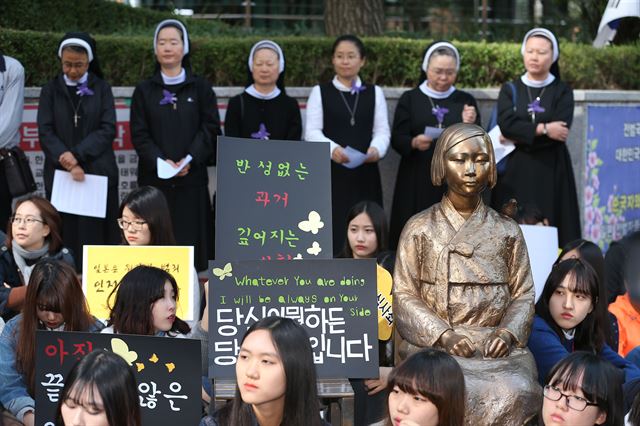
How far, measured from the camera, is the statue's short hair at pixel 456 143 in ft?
20.5

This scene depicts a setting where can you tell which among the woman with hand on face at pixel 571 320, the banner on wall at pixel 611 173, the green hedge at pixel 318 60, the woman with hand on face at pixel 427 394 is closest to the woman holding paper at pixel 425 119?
the green hedge at pixel 318 60

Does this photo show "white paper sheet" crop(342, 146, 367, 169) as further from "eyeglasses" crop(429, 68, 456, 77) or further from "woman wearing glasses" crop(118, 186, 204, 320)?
"woman wearing glasses" crop(118, 186, 204, 320)

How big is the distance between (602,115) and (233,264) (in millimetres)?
6699

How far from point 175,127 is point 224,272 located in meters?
3.98

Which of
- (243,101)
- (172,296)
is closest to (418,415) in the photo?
(172,296)

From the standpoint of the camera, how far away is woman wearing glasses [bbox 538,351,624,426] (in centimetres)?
534

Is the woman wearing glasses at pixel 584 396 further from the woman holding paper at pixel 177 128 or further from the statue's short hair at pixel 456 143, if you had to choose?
the woman holding paper at pixel 177 128

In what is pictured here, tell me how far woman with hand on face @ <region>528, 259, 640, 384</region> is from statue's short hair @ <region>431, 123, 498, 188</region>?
94 cm

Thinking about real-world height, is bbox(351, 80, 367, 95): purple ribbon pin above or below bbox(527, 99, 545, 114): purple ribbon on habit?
above

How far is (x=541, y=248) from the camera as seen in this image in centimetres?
819

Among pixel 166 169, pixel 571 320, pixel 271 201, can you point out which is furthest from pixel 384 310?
pixel 166 169

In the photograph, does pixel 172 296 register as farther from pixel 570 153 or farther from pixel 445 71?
pixel 570 153

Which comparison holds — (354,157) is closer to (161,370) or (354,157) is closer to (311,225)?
(311,225)

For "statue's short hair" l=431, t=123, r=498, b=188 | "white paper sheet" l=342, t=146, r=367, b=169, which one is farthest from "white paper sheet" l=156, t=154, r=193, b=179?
"statue's short hair" l=431, t=123, r=498, b=188
